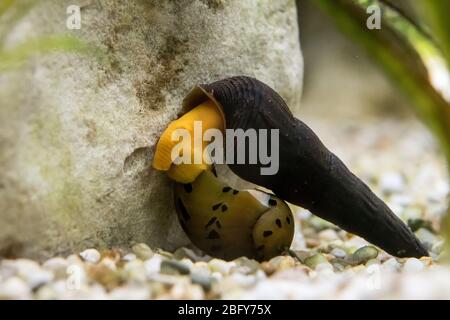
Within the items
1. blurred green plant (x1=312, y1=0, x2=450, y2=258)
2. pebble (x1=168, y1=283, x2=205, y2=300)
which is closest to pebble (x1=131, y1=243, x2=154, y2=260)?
pebble (x1=168, y1=283, x2=205, y2=300)

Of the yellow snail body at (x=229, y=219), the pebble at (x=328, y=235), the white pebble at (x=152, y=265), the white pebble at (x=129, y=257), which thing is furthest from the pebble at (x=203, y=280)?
the pebble at (x=328, y=235)

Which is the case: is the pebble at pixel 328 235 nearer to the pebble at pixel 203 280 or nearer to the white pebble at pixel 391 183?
the white pebble at pixel 391 183

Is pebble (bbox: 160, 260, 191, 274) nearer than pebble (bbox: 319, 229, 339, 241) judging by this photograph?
Yes

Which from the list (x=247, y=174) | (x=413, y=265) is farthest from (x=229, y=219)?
(x=413, y=265)

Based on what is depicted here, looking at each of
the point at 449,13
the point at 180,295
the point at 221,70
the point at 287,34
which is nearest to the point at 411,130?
the point at 287,34

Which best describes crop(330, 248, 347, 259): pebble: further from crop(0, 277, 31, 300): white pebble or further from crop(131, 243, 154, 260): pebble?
crop(0, 277, 31, 300): white pebble
